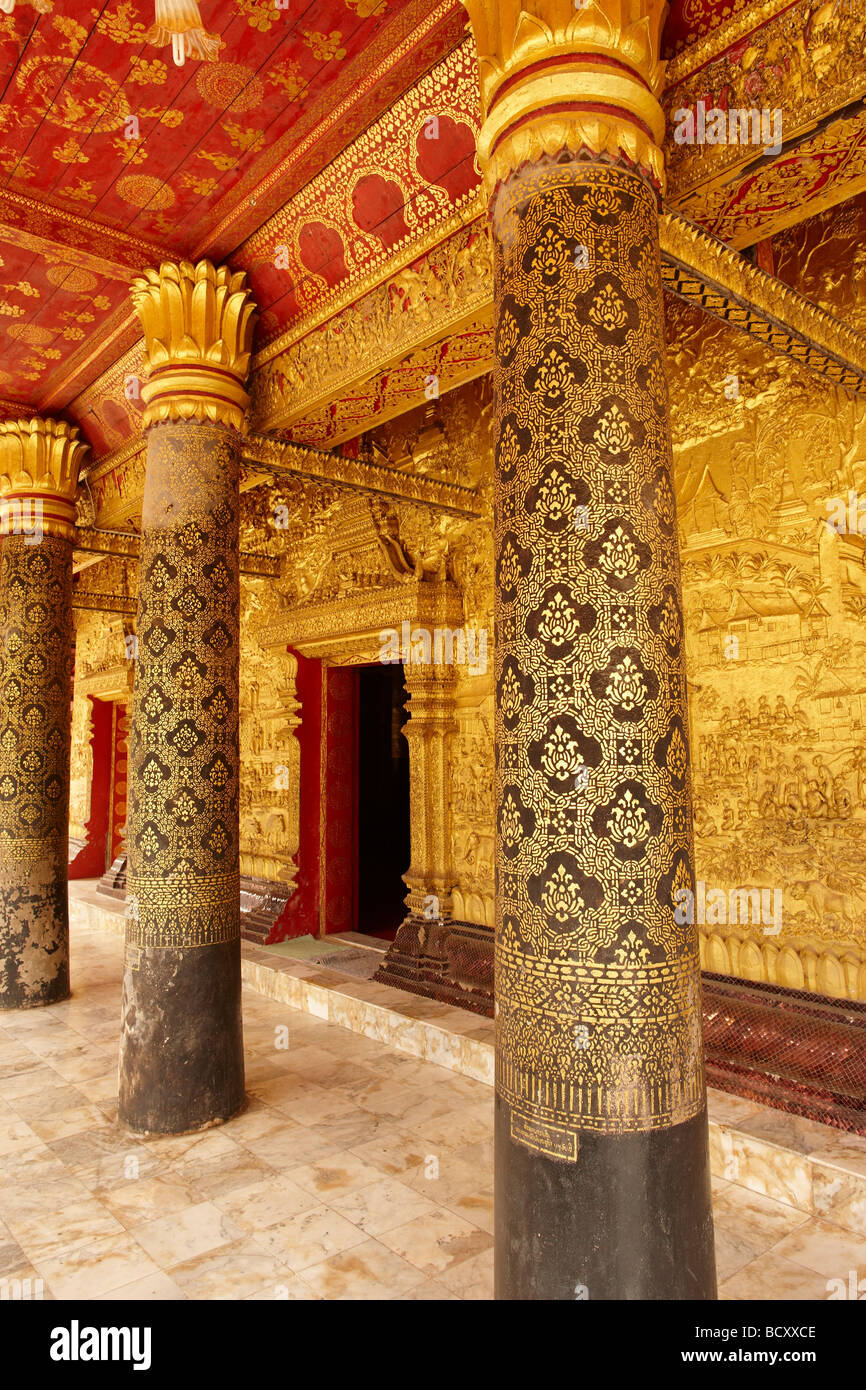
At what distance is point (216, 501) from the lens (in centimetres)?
455

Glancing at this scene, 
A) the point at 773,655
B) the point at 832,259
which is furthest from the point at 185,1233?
the point at 832,259

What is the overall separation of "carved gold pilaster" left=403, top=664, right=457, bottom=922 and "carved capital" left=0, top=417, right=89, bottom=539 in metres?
3.43

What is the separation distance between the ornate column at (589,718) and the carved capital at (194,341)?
8.73ft

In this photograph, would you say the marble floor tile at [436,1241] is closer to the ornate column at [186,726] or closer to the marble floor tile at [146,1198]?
the marble floor tile at [146,1198]

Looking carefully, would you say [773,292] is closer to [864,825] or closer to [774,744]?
[774,744]

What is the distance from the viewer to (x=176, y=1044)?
4.11 m

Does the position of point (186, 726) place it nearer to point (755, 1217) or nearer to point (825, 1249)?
point (755, 1217)

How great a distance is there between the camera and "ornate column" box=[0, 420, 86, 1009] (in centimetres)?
647

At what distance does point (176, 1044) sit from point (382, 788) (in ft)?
23.4

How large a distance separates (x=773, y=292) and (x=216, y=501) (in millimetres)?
2958
